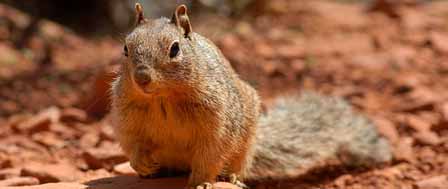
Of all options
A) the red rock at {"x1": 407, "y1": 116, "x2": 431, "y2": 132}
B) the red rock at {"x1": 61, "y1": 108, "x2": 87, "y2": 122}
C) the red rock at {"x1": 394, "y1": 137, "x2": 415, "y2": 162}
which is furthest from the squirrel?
the red rock at {"x1": 61, "y1": 108, "x2": 87, "y2": 122}

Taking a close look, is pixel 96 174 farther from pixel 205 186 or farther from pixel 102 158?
pixel 205 186

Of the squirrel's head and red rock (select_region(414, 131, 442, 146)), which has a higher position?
the squirrel's head

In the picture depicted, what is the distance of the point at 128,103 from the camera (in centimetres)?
476

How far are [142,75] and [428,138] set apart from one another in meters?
3.67

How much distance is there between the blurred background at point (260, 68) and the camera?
630 cm

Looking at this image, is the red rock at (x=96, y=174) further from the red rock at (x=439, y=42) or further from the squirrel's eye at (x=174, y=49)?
the red rock at (x=439, y=42)

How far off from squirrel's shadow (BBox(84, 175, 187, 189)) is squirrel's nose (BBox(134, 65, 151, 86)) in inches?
36.2

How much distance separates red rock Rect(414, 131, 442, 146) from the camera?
22.3ft

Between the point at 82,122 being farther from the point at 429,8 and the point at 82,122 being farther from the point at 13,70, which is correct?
the point at 429,8

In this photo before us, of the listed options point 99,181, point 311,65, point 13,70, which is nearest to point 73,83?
point 13,70

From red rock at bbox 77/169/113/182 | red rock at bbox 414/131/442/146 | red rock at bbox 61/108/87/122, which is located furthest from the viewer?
red rock at bbox 61/108/87/122

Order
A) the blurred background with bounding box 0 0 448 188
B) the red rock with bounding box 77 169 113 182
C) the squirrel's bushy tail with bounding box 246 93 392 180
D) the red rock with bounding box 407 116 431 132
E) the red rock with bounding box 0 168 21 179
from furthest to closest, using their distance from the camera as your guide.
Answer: the red rock with bounding box 407 116 431 132
the blurred background with bounding box 0 0 448 188
the squirrel's bushy tail with bounding box 246 93 392 180
the red rock with bounding box 77 169 113 182
the red rock with bounding box 0 168 21 179

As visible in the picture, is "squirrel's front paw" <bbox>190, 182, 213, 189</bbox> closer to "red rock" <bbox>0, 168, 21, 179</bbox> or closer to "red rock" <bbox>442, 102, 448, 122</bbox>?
"red rock" <bbox>0, 168, 21, 179</bbox>

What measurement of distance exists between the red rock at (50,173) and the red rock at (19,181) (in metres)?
0.11
